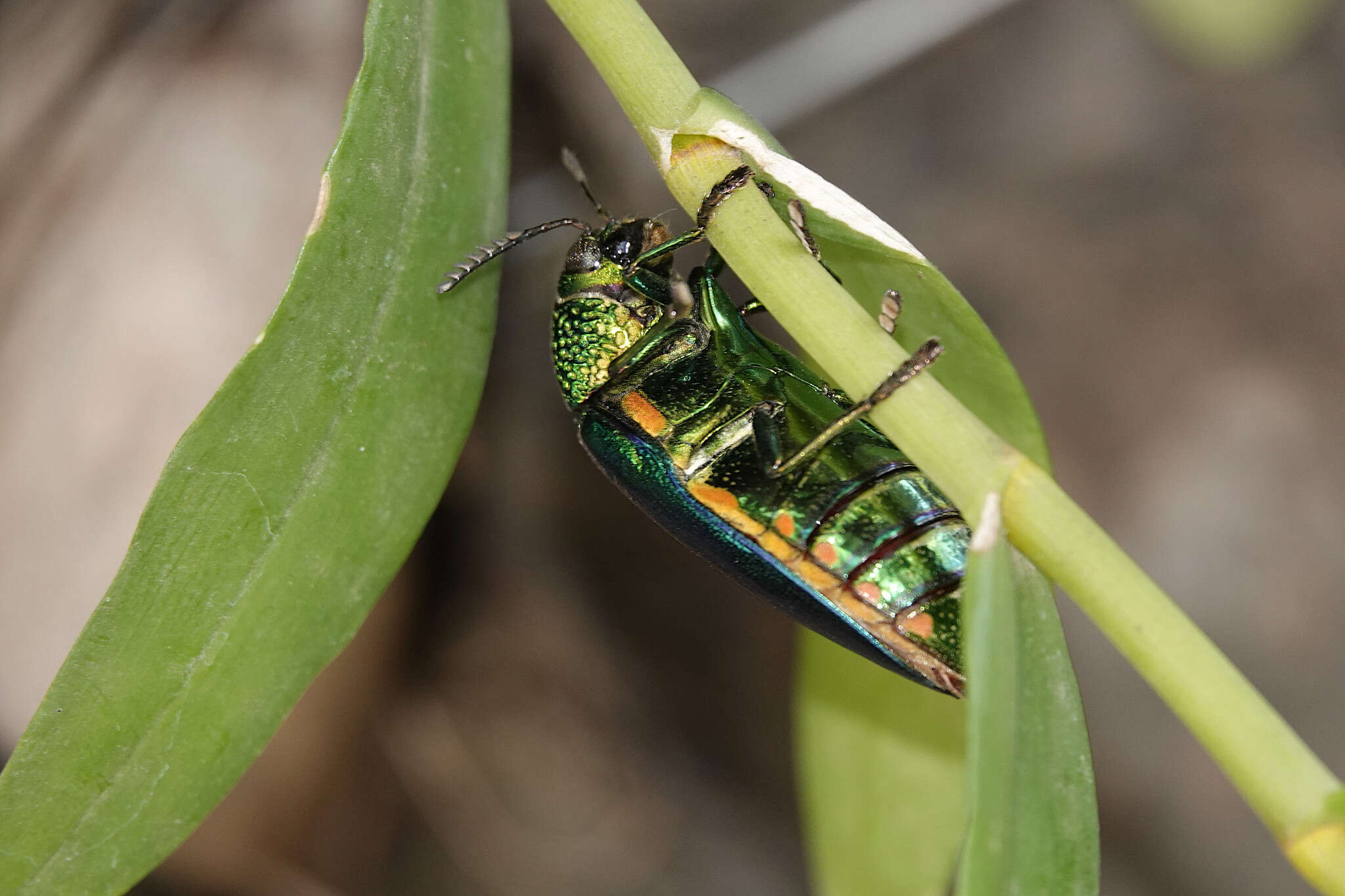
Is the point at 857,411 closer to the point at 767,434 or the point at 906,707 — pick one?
the point at 767,434

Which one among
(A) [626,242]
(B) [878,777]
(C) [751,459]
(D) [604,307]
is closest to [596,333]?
(D) [604,307]

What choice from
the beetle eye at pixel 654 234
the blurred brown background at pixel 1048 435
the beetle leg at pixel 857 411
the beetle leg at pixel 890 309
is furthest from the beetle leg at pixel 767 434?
the blurred brown background at pixel 1048 435

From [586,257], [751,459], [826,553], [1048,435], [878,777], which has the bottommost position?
[878,777]

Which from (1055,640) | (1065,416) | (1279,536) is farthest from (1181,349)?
(1055,640)

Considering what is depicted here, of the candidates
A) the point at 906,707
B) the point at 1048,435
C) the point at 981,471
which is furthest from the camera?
the point at 1048,435

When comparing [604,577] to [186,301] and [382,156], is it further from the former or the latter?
[382,156]

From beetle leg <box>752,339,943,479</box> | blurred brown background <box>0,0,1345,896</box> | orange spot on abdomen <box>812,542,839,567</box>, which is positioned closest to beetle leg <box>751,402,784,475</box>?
beetle leg <box>752,339,943,479</box>

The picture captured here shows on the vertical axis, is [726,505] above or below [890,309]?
below
